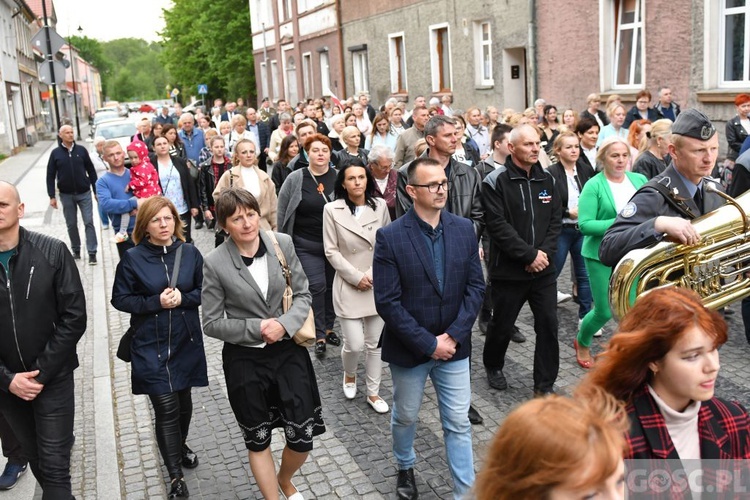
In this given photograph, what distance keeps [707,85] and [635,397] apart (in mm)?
12977

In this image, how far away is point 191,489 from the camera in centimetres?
530

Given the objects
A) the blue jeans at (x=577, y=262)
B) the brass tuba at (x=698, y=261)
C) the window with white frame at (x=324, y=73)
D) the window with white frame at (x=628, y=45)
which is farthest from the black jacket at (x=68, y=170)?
the window with white frame at (x=324, y=73)

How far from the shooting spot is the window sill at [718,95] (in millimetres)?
13547

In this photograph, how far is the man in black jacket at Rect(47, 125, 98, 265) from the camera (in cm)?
1223

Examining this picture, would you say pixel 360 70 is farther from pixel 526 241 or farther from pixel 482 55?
pixel 526 241

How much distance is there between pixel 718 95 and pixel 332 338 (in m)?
9.09

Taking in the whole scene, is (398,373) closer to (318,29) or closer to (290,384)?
(290,384)

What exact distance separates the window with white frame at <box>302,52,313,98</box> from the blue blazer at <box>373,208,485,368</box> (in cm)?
3408

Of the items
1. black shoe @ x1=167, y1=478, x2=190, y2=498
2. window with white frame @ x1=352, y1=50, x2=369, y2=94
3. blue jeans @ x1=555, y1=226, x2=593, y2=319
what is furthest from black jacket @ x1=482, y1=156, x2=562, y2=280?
window with white frame @ x1=352, y1=50, x2=369, y2=94

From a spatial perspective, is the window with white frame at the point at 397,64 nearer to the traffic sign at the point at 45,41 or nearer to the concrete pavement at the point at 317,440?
the traffic sign at the point at 45,41

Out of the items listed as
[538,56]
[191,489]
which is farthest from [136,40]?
[191,489]

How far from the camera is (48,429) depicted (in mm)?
4523

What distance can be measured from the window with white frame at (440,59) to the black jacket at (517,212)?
18.8m

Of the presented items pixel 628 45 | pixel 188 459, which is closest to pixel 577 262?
pixel 188 459
